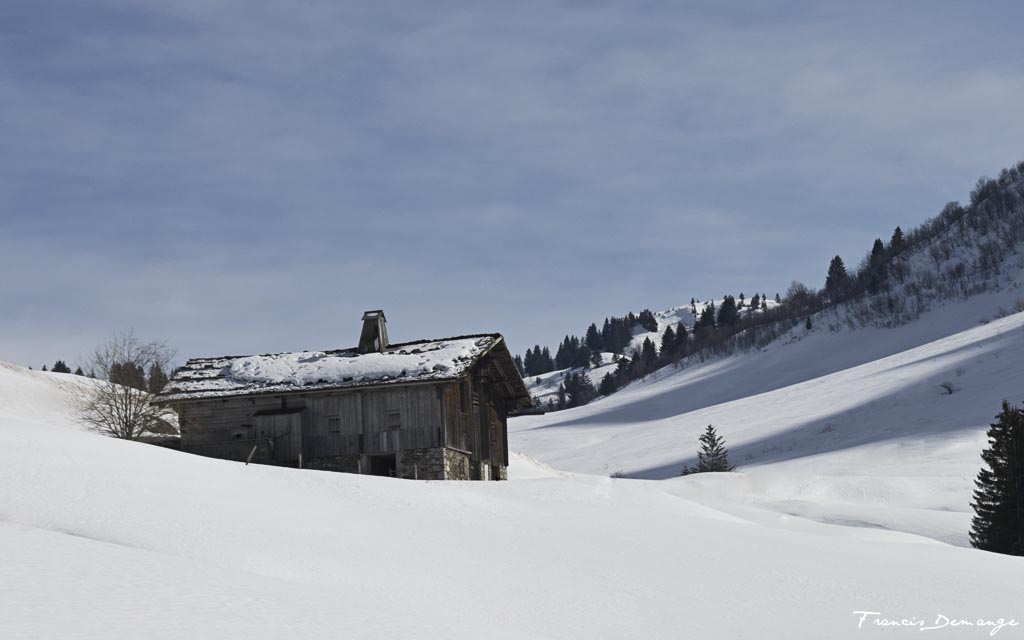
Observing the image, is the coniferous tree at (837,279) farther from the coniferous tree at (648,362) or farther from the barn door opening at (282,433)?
the barn door opening at (282,433)

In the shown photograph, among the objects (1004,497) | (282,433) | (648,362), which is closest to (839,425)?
(1004,497)

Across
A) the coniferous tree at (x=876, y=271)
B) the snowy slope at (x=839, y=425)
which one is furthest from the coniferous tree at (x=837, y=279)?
the snowy slope at (x=839, y=425)

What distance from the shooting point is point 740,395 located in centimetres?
10231

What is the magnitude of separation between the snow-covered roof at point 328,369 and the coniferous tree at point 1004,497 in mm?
15980

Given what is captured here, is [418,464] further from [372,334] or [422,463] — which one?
[372,334]

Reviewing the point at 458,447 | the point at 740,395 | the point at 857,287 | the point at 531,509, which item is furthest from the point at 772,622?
the point at 857,287

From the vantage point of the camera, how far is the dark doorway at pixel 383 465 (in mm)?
35094

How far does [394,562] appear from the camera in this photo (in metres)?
15.7

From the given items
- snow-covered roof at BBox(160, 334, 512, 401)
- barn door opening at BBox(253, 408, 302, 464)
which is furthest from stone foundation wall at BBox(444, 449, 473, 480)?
barn door opening at BBox(253, 408, 302, 464)

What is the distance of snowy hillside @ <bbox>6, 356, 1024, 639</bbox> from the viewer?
35.7ft

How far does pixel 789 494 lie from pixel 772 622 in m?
27.2

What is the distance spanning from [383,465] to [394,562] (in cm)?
2000

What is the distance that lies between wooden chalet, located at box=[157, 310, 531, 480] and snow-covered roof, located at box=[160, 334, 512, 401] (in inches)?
1.4

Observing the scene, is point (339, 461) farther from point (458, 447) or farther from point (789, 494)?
point (789, 494)
